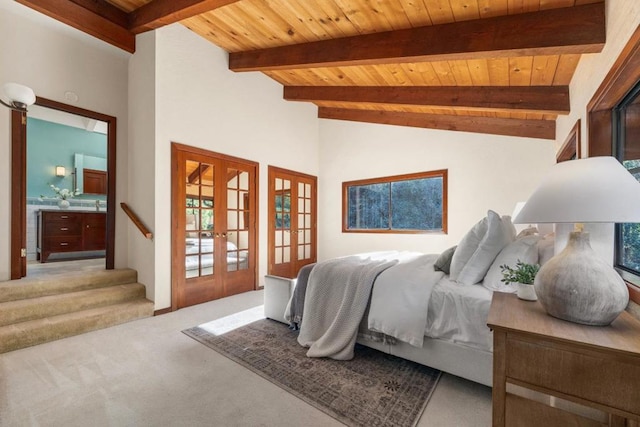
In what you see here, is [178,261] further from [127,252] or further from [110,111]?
[110,111]

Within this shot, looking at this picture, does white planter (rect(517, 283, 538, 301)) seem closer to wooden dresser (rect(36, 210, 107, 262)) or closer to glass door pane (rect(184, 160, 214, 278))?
glass door pane (rect(184, 160, 214, 278))

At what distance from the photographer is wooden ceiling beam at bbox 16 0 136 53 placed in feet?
9.30

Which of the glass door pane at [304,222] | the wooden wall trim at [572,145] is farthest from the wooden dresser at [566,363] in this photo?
the glass door pane at [304,222]

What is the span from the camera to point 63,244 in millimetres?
4680

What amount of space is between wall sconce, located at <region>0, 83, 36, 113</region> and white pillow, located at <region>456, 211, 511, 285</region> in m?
3.87

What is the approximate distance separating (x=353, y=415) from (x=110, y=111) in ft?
14.5

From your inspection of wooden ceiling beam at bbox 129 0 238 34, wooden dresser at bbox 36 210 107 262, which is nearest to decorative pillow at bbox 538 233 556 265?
wooden ceiling beam at bbox 129 0 238 34

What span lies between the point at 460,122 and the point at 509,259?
2.79m

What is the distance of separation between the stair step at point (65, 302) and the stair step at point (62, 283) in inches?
2.8

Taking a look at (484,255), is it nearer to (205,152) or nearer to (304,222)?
(205,152)

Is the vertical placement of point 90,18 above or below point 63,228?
above

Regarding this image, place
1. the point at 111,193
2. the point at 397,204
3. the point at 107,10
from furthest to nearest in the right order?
the point at 397,204
the point at 111,193
the point at 107,10

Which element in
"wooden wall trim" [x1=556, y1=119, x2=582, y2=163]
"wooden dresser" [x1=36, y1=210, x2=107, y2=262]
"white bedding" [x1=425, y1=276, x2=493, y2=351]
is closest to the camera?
"white bedding" [x1=425, y1=276, x2=493, y2=351]

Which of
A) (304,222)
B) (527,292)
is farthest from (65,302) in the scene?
(527,292)
